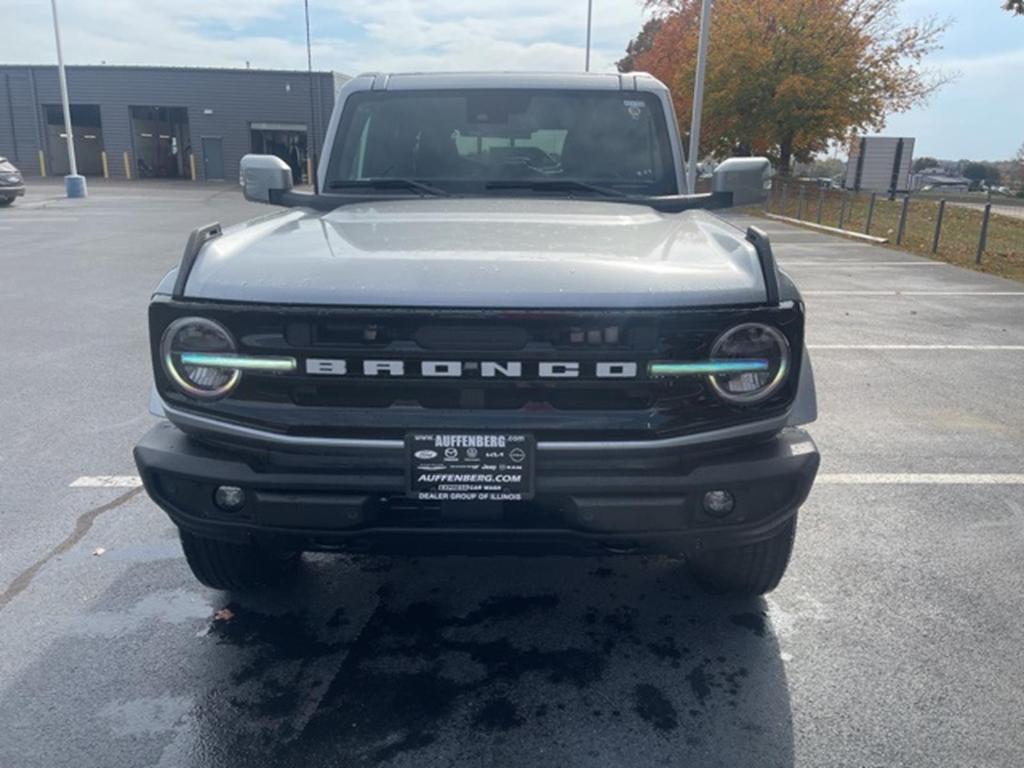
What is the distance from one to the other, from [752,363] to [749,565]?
2.97 ft

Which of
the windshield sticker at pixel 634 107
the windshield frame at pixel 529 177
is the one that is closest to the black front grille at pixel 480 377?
the windshield frame at pixel 529 177

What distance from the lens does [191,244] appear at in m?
2.51

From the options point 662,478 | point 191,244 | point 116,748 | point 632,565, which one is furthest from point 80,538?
point 662,478

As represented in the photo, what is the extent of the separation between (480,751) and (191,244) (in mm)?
1701

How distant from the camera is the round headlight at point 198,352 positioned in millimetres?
2375

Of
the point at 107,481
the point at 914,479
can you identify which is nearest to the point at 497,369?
the point at 107,481

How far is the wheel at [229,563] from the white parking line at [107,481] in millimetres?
1389

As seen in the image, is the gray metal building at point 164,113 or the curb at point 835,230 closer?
the curb at point 835,230

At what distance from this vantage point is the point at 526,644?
115 inches

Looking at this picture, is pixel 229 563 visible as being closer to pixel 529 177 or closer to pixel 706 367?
pixel 706 367

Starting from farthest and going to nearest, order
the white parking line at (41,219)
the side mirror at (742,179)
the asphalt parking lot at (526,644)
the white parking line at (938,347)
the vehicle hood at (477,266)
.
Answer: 1. the white parking line at (41,219)
2. the white parking line at (938,347)
3. the side mirror at (742,179)
4. the asphalt parking lot at (526,644)
5. the vehicle hood at (477,266)

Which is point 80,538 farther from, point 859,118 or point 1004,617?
point 859,118

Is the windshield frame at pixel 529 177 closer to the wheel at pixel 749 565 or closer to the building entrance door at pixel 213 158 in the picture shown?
the wheel at pixel 749 565

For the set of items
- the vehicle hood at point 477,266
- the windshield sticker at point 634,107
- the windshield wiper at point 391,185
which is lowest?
the vehicle hood at point 477,266
